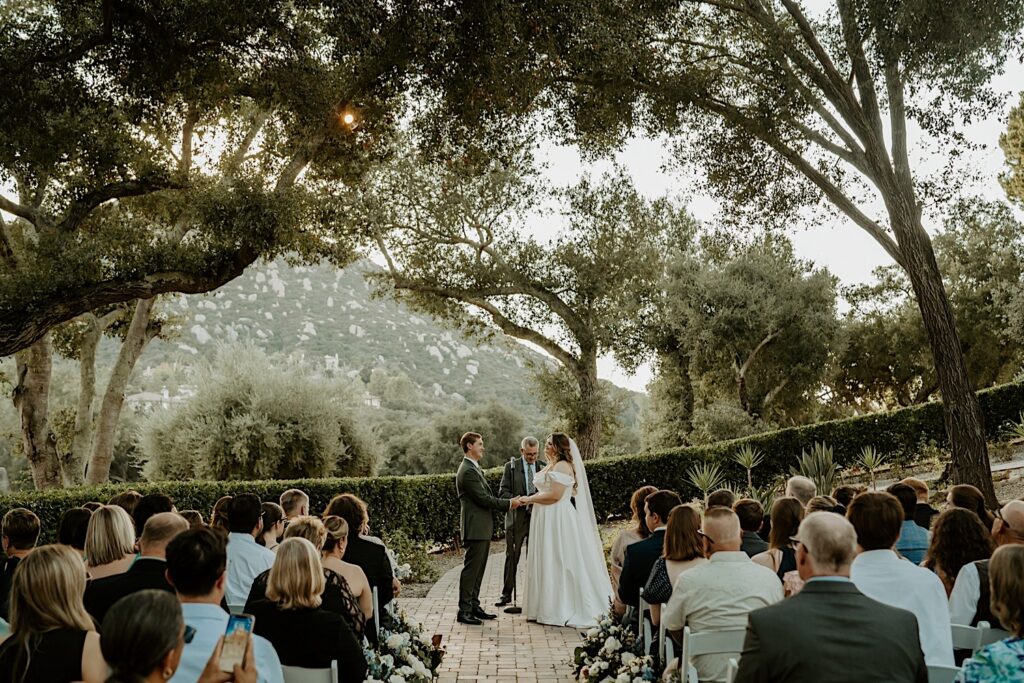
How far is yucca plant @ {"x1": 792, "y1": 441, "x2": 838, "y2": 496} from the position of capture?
1492 cm

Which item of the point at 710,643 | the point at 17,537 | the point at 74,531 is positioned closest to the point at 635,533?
the point at 710,643

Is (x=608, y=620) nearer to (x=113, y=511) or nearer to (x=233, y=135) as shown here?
(x=113, y=511)

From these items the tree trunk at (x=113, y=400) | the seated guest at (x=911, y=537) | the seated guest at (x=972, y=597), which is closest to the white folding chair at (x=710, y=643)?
the seated guest at (x=972, y=597)

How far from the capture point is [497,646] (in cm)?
747

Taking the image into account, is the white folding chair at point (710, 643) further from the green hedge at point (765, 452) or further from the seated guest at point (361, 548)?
the green hedge at point (765, 452)

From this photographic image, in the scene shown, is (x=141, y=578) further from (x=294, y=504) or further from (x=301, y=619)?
(x=294, y=504)

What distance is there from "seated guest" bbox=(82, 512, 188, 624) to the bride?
15.6 ft

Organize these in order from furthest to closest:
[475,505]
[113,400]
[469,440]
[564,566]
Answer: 1. [113,400]
2. [475,505]
3. [469,440]
4. [564,566]

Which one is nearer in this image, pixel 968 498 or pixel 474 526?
pixel 968 498

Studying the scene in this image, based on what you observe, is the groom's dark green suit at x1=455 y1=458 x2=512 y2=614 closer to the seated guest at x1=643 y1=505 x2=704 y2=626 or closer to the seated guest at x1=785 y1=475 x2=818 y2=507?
the seated guest at x1=785 y1=475 x2=818 y2=507

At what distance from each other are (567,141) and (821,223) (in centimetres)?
408

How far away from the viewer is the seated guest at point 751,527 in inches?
199

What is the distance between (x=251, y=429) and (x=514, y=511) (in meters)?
11.9

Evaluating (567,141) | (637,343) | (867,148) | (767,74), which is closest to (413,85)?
(567,141)
